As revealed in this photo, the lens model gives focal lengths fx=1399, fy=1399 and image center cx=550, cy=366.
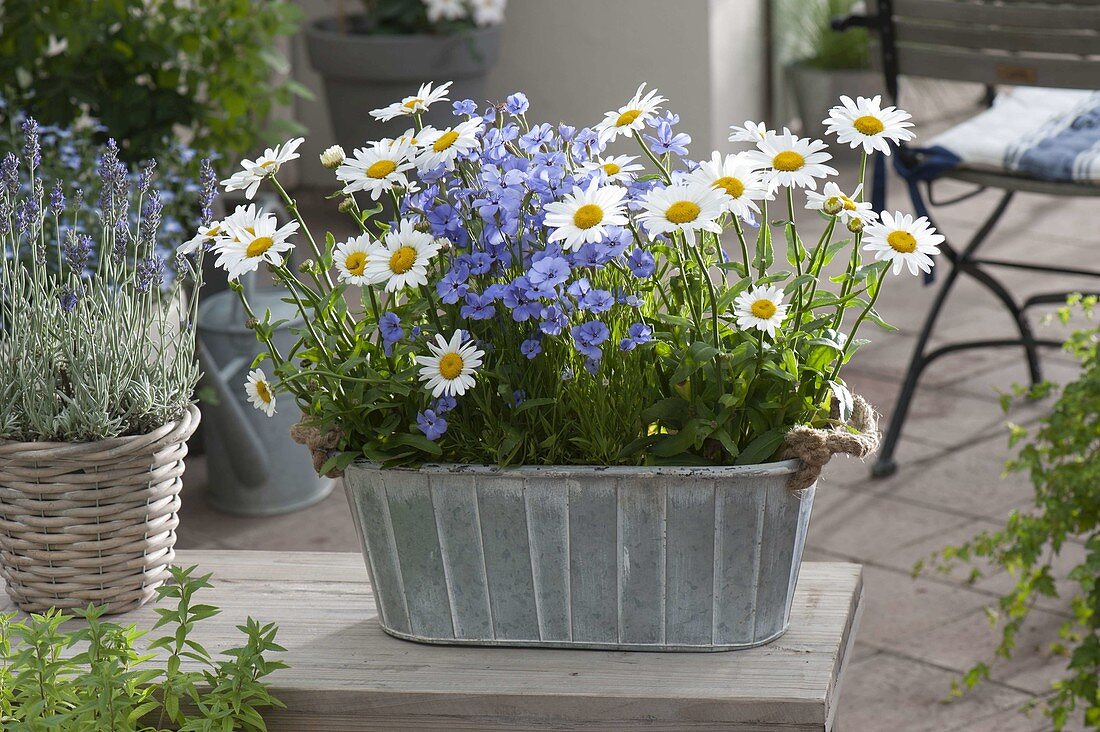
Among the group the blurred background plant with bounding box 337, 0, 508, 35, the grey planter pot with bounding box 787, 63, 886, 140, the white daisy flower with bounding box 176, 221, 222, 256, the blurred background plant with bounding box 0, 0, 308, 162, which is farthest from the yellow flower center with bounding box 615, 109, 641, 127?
the grey planter pot with bounding box 787, 63, 886, 140

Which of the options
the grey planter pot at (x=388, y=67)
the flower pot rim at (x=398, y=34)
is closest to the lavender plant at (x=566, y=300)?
the grey planter pot at (x=388, y=67)

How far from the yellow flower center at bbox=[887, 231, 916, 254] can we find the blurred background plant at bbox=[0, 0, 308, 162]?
196 cm

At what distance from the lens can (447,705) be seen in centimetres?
112

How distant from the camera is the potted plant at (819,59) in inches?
204

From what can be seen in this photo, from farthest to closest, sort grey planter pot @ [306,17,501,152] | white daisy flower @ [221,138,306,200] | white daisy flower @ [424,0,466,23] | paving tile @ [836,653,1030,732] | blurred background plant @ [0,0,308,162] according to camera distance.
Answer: grey planter pot @ [306,17,501,152] < white daisy flower @ [424,0,466,23] < blurred background plant @ [0,0,308,162] < paving tile @ [836,653,1030,732] < white daisy flower @ [221,138,306,200]

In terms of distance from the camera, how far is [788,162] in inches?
41.7

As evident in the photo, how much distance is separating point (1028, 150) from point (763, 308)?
166 centimetres

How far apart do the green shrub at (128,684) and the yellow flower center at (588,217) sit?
1.34 ft

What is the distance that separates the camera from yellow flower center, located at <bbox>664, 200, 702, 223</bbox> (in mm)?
1013

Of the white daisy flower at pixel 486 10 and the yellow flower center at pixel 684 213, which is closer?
the yellow flower center at pixel 684 213

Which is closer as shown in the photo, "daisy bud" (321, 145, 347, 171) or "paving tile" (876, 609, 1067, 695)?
"daisy bud" (321, 145, 347, 171)

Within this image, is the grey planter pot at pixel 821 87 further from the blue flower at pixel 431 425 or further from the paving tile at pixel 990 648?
the blue flower at pixel 431 425

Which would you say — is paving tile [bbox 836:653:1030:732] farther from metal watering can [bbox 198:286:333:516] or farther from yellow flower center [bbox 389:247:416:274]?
yellow flower center [bbox 389:247:416:274]

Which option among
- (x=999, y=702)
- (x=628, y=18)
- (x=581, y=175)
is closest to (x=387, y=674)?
(x=581, y=175)
